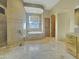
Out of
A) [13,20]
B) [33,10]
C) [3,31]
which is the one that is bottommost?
[3,31]

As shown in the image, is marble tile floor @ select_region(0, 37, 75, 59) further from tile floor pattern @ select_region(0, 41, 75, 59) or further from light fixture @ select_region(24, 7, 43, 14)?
light fixture @ select_region(24, 7, 43, 14)

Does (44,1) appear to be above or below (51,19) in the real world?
above

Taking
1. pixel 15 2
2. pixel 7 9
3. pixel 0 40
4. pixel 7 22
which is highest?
pixel 15 2

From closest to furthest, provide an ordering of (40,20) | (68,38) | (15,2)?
(68,38) < (15,2) < (40,20)

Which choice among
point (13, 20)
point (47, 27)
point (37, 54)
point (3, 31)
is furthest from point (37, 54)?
point (47, 27)

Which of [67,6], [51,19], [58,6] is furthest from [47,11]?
[67,6]

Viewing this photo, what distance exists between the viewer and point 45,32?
10477 mm

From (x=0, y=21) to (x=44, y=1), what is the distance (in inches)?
143

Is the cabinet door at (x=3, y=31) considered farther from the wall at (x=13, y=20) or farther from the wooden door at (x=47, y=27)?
the wooden door at (x=47, y=27)

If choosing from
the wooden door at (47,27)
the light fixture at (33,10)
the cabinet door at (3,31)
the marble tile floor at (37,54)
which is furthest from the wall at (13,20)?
the wooden door at (47,27)

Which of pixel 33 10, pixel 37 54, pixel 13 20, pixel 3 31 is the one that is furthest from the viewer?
pixel 33 10

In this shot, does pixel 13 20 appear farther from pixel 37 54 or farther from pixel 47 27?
pixel 47 27

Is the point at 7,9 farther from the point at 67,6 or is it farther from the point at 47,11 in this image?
the point at 47,11

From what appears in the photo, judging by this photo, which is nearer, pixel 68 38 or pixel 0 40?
pixel 68 38
